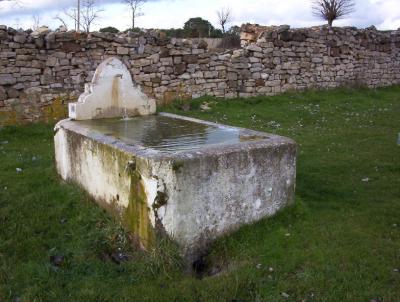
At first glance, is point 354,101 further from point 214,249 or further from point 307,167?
point 214,249

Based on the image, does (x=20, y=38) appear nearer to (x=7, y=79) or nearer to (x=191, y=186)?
(x=7, y=79)

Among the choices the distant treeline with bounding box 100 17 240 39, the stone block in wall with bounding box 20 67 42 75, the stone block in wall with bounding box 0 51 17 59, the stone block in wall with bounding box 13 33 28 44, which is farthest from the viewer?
the distant treeline with bounding box 100 17 240 39

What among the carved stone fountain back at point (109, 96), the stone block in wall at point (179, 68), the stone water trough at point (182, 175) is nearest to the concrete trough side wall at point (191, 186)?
the stone water trough at point (182, 175)

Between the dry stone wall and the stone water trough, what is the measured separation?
2.55m

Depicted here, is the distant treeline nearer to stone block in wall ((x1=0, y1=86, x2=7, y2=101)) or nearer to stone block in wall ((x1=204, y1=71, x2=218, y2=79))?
stone block in wall ((x1=204, y1=71, x2=218, y2=79))

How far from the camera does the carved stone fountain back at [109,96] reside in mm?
5402

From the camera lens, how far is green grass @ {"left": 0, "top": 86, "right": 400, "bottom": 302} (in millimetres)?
3156

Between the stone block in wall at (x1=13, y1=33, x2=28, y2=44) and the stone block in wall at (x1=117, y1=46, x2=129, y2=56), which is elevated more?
the stone block in wall at (x1=13, y1=33, x2=28, y2=44)

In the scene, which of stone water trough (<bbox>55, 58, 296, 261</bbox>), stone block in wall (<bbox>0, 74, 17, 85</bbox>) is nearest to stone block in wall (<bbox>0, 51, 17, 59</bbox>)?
stone block in wall (<bbox>0, 74, 17, 85</bbox>)

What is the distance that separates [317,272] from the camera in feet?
10.9

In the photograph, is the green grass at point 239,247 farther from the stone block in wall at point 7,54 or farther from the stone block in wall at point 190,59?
the stone block in wall at point 190,59

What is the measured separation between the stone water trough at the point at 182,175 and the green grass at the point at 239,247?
0.50 feet

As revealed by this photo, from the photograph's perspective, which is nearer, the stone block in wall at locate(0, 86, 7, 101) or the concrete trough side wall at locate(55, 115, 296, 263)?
the concrete trough side wall at locate(55, 115, 296, 263)

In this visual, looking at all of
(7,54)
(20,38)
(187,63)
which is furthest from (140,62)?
(7,54)
